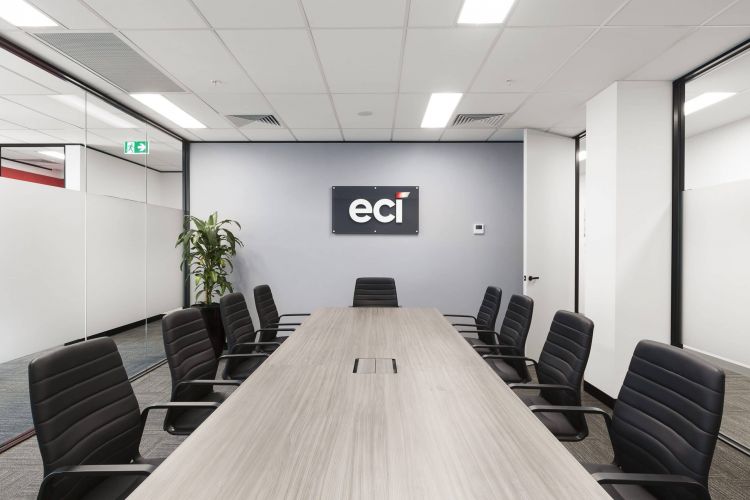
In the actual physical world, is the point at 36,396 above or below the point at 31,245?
below

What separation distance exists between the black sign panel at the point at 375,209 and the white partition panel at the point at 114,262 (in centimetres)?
218

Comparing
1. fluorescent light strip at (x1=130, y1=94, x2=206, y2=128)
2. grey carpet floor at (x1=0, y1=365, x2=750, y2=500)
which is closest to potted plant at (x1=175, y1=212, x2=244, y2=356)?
fluorescent light strip at (x1=130, y1=94, x2=206, y2=128)

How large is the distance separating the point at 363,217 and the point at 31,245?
10.3 feet

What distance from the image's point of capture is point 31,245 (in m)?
2.68

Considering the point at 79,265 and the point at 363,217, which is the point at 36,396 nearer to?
the point at 79,265

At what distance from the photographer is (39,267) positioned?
275 centimetres

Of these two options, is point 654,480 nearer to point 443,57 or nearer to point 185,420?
point 185,420

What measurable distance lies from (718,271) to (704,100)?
4.50 ft

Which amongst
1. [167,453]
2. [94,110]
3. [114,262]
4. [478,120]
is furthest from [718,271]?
[94,110]

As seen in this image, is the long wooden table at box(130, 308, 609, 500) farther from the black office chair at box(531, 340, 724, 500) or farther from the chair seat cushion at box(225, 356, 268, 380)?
the chair seat cushion at box(225, 356, 268, 380)

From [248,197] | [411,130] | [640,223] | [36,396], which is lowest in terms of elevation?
[36,396]

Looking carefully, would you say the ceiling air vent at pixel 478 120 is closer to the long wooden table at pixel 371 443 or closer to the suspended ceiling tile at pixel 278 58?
the suspended ceiling tile at pixel 278 58

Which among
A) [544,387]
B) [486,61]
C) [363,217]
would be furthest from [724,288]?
[363,217]

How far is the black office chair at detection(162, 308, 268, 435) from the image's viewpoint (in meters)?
1.87
